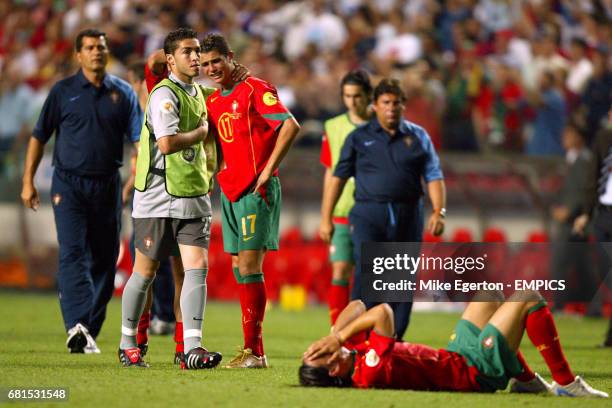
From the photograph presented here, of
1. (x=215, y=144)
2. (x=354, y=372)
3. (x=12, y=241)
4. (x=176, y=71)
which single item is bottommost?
(x=12, y=241)

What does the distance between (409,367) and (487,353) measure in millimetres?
491

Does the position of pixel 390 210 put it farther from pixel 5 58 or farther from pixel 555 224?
pixel 5 58

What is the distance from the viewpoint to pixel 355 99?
39.7 feet

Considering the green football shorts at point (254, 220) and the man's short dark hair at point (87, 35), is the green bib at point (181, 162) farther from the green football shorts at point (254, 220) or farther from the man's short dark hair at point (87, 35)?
the man's short dark hair at point (87, 35)

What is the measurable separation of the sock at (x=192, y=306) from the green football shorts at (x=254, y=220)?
67 centimetres

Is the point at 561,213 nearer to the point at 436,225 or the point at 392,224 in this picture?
the point at 392,224

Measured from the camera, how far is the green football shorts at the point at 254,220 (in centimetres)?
946

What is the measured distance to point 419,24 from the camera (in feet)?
69.7

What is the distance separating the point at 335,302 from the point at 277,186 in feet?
9.46

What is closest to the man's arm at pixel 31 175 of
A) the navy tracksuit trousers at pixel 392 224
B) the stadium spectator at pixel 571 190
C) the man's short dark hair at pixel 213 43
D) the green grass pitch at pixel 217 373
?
the green grass pitch at pixel 217 373

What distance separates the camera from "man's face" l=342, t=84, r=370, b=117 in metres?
12.1

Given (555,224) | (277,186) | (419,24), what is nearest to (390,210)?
(277,186)

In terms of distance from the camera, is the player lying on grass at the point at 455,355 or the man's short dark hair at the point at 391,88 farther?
the man's short dark hair at the point at 391,88

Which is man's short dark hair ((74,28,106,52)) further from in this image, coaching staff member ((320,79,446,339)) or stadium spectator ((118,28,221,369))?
coaching staff member ((320,79,446,339))
